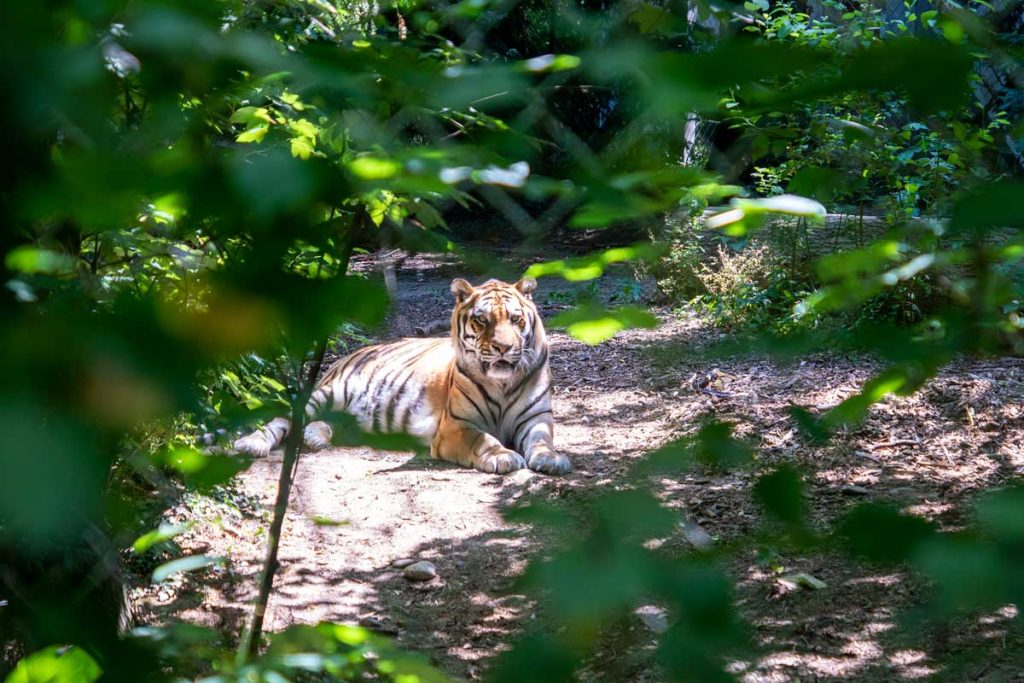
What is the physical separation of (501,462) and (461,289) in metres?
0.99

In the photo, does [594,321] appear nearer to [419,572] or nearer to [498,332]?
[419,572]

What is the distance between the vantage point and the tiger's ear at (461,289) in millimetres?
4812

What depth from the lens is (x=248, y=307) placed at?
1.49ft

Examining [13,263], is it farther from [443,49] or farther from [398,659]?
[443,49]

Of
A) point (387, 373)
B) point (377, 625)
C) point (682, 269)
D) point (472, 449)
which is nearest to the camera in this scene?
point (377, 625)

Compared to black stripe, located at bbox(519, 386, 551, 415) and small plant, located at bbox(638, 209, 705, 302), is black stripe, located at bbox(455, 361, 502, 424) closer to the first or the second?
black stripe, located at bbox(519, 386, 551, 415)

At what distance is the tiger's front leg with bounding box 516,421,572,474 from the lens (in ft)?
13.5

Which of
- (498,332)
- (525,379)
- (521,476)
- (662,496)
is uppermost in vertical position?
(662,496)

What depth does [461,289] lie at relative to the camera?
4.84m

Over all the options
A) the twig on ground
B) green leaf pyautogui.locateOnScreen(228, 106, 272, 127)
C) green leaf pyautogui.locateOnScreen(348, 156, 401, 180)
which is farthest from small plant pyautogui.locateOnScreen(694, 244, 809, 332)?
green leaf pyautogui.locateOnScreen(348, 156, 401, 180)

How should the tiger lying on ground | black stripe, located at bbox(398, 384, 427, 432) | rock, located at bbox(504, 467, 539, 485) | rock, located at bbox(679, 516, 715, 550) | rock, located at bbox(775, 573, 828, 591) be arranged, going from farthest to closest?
black stripe, located at bbox(398, 384, 427, 432) → the tiger lying on ground → rock, located at bbox(504, 467, 539, 485) → rock, located at bbox(775, 573, 828, 591) → rock, located at bbox(679, 516, 715, 550)

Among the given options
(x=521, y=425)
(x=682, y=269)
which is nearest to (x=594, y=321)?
(x=521, y=425)

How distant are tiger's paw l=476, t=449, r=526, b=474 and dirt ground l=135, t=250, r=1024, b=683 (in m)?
0.07

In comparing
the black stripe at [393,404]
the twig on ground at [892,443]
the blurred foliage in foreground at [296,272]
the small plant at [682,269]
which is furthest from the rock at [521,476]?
the blurred foliage in foreground at [296,272]
